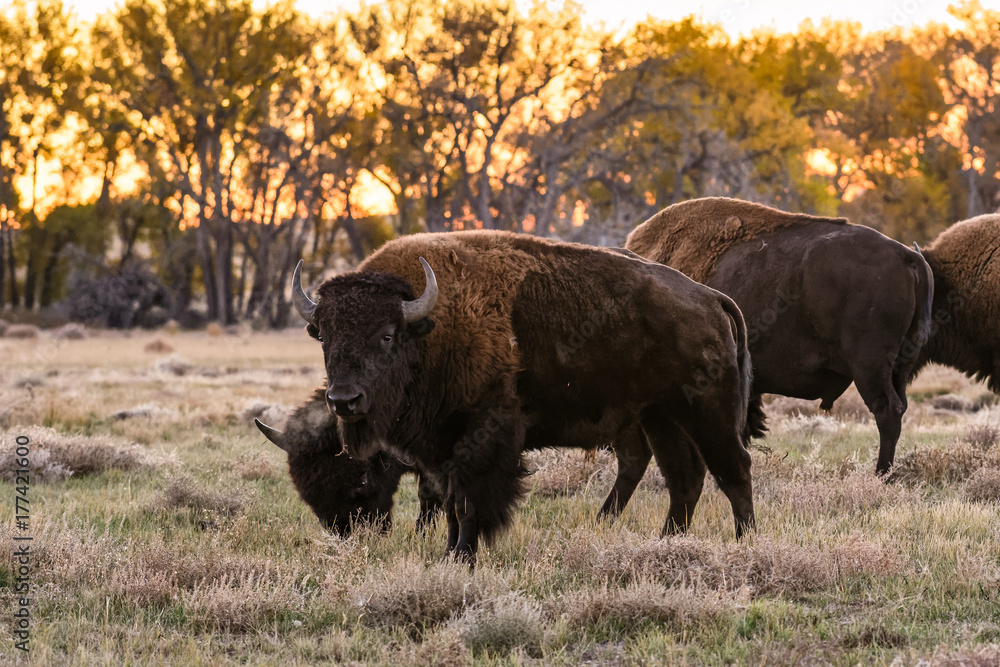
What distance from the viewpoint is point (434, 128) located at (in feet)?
128

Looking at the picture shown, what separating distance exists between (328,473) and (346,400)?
1.56m

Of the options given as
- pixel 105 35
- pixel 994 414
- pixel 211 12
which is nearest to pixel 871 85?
pixel 211 12

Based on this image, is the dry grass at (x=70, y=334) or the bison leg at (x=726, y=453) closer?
the bison leg at (x=726, y=453)

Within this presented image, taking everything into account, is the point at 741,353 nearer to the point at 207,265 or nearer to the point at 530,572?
the point at 530,572

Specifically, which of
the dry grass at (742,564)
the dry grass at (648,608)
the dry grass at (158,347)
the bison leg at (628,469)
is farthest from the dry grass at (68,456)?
the dry grass at (158,347)

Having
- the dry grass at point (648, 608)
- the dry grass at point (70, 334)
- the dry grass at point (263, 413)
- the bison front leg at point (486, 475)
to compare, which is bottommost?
the dry grass at point (70, 334)

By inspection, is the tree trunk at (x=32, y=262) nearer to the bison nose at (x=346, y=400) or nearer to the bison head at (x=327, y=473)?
the bison head at (x=327, y=473)

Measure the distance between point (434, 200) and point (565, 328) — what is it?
Result: 1410 inches

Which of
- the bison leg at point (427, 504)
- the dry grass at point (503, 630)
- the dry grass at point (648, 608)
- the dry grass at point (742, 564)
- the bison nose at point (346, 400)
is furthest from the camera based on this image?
the bison leg at point (427, 504)

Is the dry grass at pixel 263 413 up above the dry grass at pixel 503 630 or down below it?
below

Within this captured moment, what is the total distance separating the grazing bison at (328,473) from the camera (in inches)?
259

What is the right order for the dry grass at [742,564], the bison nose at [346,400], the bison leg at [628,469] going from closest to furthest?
the dry grass at [742,564] < the bison nose at [346,400] < the bison leg at [628,469]

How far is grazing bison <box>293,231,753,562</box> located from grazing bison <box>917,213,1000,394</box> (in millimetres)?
3346

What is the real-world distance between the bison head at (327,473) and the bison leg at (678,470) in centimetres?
188
